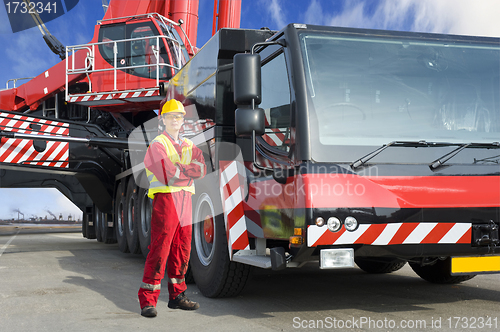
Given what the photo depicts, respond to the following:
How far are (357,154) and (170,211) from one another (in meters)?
1.65

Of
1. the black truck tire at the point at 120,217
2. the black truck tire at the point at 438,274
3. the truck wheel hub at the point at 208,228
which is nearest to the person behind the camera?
the truck wheel hub at the point at 208,228

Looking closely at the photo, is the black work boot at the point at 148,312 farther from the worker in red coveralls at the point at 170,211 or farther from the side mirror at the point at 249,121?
the side mirror at the point at 249,121

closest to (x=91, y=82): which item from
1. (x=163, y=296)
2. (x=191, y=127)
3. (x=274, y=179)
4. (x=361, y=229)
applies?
(x=191, y=127)

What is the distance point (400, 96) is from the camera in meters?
4.25

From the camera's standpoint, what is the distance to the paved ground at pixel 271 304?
4059mm

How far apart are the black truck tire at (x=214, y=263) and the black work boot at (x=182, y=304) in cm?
48

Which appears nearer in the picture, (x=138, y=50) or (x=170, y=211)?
(x=170, y=211)

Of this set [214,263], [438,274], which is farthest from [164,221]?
[438,274]

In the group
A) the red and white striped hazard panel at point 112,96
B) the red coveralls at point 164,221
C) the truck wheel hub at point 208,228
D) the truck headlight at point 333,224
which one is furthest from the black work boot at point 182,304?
the red and white striped hazard panel at point 112,96

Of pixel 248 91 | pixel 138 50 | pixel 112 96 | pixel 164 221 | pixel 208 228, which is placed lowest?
pixel 208 228

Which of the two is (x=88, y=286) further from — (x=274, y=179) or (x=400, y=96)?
(x=400, y=96)

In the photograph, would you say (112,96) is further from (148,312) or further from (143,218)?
(148,312)

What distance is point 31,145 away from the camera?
9.56 m

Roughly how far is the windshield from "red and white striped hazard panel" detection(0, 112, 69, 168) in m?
6.46
